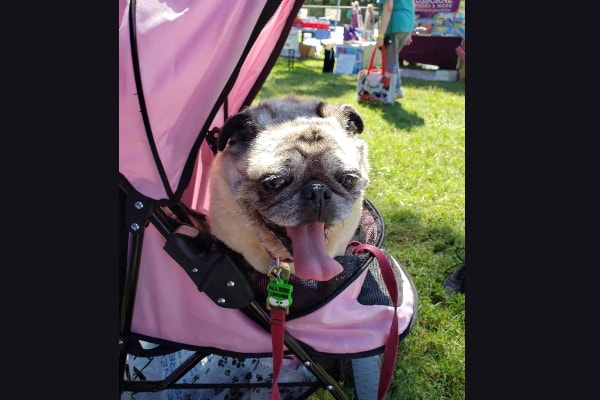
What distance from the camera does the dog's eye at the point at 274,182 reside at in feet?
6.62

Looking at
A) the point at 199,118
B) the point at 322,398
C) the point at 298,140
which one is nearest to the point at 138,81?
the point at 199,118

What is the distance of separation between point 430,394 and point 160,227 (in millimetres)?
1926

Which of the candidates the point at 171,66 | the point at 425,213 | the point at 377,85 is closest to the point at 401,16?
the point at 377,85

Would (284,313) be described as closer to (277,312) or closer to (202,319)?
(277,312)

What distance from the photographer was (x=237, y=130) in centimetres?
238

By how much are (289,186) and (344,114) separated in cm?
77

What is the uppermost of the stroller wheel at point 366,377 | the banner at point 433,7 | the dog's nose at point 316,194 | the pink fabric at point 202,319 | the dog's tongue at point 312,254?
the banner at point 433,7

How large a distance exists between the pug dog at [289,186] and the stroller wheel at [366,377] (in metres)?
0.71

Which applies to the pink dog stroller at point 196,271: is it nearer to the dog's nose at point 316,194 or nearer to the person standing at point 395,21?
the dog's nose at point 316,194

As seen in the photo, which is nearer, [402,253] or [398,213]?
[402,253]

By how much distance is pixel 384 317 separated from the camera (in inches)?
87.9

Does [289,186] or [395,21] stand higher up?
[395,21]

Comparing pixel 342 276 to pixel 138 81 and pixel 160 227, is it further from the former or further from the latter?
pixel 138 81

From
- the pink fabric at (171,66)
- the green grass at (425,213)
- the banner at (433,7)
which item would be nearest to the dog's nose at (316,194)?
the pink fabric at (171,66)
